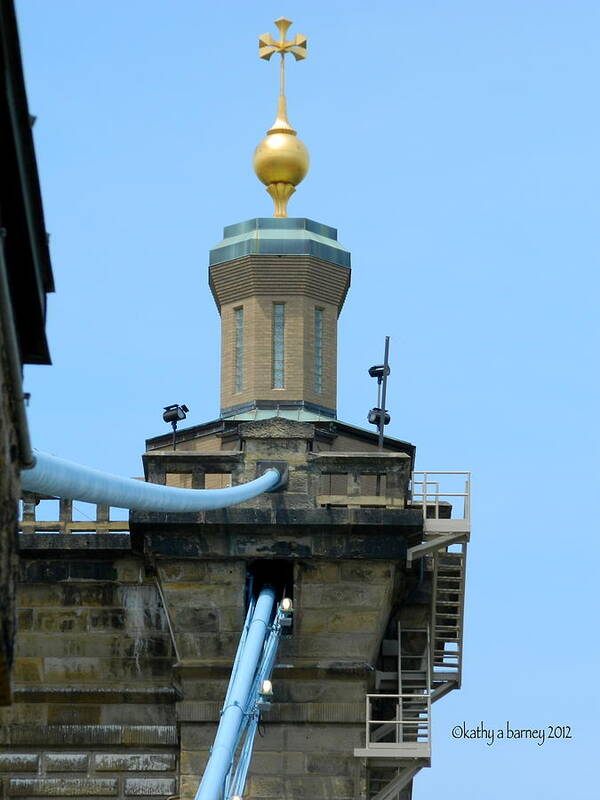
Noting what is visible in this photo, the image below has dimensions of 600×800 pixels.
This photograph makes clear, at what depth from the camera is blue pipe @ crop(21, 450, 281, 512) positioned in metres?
23.5

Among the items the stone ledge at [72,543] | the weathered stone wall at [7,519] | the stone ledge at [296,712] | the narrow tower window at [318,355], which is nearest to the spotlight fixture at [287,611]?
the stone ledge at [296,712]

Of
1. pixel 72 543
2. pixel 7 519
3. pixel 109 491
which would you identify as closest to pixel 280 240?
pixel 72 543

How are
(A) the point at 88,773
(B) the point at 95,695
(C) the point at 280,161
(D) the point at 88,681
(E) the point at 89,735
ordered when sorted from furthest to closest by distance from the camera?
(C) the point at 280,161
(D) the point at 88,681
(B) the point at 95,695
(E) the point at 89,735
(A) the point at 88,773

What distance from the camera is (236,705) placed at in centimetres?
3462

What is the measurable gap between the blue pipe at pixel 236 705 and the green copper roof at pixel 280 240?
776 centimetres

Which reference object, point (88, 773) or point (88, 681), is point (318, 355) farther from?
point (88, 773)

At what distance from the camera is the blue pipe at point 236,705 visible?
30.1 metres

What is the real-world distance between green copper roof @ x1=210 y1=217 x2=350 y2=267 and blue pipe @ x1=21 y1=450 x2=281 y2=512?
8.74 m

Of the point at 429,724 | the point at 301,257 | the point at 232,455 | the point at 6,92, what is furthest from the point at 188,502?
the point at 6,92

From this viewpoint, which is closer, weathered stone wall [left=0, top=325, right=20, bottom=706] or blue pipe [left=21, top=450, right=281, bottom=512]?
weathered stone wall [left=0, top=325, right=20, bottom=706]

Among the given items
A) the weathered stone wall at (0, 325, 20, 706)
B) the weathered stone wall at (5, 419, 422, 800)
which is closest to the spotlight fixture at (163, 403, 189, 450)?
the weathered stone wall at (5, 419, 422, 800)

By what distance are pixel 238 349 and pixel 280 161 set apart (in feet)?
13.0

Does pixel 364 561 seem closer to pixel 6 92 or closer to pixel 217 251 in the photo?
pixel 217 251

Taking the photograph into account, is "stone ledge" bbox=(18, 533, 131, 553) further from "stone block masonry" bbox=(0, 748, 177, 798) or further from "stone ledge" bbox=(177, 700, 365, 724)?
"stone block masonry" bbox=(0, 748, 177, 798)
